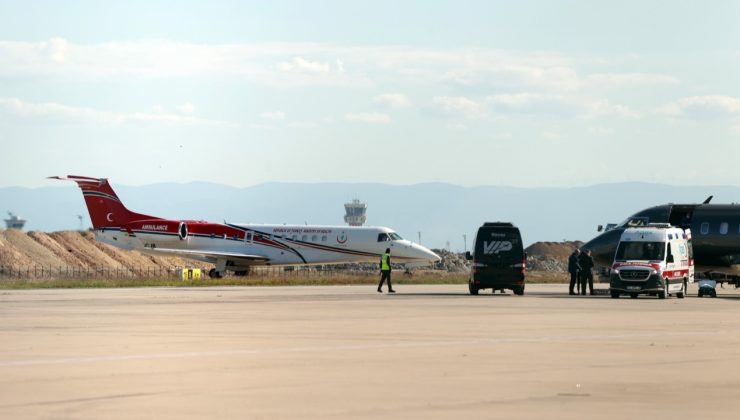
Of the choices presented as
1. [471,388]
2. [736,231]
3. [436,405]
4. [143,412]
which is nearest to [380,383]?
[471,388]

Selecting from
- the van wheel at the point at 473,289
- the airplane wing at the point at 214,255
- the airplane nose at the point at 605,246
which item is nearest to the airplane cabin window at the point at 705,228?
the airplane nose at the point at 605,246

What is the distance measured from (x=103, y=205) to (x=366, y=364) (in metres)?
67.3

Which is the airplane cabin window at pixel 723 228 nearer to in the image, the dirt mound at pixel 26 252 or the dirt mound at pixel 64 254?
the dirt mound at pixel 64 254

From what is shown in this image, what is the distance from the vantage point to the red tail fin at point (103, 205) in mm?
81750

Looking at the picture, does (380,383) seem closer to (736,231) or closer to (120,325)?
(120,325)

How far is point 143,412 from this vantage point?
1224cm

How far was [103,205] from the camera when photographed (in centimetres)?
8250

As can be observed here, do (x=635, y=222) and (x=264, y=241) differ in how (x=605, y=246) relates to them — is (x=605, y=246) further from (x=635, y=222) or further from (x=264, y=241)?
(x=264, y=241)

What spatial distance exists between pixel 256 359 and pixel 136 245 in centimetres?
6422

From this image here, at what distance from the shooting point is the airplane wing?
255 ft

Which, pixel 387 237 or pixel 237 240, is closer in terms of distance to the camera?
pixel 387 237

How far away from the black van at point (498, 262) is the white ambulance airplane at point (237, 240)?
2550 cm

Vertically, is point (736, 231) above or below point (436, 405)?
above

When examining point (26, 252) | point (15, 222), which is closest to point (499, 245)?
point (26, 252)
